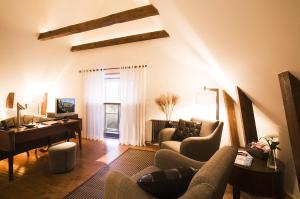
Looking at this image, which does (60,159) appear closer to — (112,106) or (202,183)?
(112,106)

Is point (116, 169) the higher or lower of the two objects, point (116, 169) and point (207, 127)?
the lower

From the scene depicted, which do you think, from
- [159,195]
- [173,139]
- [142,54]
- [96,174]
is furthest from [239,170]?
[142,54]

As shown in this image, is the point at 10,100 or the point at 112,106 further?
the point at 112,106

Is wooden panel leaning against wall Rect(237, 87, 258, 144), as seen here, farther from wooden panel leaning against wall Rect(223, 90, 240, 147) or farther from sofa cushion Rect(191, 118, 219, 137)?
wooden panel leaning against wall Rect(223, 90, 240, 147)

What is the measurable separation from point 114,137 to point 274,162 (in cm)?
393

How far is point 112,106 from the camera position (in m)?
4.90

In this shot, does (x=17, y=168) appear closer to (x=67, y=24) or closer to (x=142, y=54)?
(x=67, y=24)

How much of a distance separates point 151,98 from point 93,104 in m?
1.72

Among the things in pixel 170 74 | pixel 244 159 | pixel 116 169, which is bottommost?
pixel 116 169

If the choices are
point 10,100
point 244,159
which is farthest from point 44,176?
point 244,159

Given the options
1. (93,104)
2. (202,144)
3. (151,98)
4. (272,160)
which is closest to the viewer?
(272,160)

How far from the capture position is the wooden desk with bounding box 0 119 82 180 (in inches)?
98.8

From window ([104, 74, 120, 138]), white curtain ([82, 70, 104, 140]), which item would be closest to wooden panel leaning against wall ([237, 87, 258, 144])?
window ([104, 74, 120, 138])

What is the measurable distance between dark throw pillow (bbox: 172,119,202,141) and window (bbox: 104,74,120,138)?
2116mm
